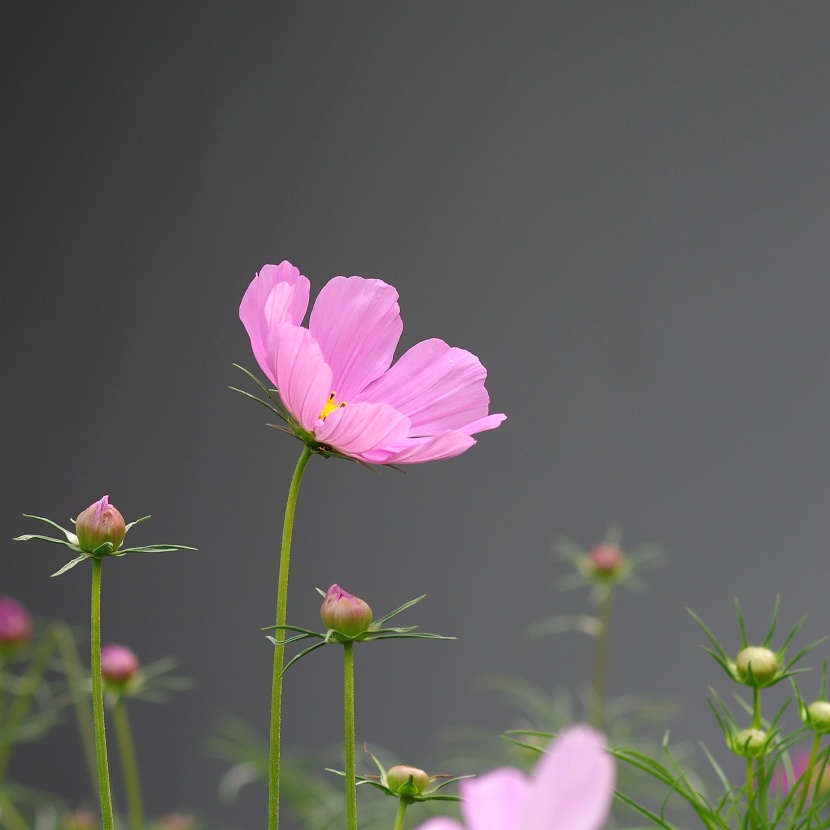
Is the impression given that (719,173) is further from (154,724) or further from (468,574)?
(154,724)

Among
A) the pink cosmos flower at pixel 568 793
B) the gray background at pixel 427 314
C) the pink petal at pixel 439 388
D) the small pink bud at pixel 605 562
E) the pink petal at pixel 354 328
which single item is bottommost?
the pink cosmos flower at pixel 568 793

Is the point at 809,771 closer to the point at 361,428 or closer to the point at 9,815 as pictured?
the point at 361,428

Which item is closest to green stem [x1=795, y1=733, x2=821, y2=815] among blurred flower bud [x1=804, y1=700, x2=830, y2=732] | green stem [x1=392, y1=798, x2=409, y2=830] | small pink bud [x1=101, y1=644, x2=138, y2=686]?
blurred flower bud [x1=804, y1=700, x2=830, y2=732]

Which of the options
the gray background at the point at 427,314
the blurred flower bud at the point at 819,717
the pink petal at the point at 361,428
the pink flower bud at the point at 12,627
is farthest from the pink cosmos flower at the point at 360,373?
the gray background at the point at 427,314

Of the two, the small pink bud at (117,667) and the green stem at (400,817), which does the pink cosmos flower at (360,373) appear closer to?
the green stem at (400,817)

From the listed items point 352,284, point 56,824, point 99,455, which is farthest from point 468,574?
point 352,284
